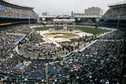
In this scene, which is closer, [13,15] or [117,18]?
[13,15]

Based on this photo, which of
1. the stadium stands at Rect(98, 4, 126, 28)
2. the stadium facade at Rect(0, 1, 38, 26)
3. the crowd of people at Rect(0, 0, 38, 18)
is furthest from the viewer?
the stadium stands at Rect(98, 4, 126, 28)

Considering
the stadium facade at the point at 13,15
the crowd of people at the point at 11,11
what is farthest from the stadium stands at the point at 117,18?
the crowd of people at the point at 11,11

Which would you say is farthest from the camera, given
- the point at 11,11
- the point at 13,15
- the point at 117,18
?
the point at 117,18

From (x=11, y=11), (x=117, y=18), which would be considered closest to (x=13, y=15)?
(x=11, y=11)

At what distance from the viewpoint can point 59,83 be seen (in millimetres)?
23203

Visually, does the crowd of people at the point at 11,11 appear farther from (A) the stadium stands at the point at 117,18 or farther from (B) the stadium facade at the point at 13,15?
(A) the stadium stands at the point at 117,18

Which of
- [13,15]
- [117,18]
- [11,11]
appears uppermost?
[11,11]

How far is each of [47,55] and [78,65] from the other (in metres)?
11.7

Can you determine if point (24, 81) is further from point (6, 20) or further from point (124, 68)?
point (6, 20)

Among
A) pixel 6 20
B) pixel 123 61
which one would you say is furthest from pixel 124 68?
pixel 6 20

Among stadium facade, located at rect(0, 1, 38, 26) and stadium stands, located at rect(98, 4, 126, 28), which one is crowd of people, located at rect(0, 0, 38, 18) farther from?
stadium stands, located at rect(98, 4, 126, 28)

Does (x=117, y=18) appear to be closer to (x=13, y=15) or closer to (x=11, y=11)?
(x=13, y=15)

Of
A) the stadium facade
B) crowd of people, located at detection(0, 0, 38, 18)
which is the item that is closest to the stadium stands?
the stadium facade

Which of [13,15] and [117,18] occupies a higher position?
[13,15]
